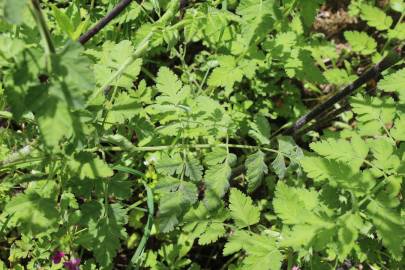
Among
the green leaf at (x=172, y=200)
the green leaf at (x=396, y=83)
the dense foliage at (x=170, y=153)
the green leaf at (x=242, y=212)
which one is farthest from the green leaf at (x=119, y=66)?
the green leaf at (x=396, y=83)

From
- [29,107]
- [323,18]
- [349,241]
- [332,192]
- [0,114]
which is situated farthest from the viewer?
[323,18]

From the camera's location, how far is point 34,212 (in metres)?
1.71

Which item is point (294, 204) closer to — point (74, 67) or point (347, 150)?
point (347, 150)

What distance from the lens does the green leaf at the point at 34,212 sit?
1690 mm

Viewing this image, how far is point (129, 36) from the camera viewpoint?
2904 millimetres

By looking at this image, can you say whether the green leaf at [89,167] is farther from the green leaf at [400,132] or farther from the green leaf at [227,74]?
the green leaf at [400,132]

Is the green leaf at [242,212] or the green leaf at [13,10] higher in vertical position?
the green leaf at [13,10]

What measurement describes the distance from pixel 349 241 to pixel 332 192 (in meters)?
0.32

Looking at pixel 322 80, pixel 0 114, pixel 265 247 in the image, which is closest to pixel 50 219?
pixel 0 114

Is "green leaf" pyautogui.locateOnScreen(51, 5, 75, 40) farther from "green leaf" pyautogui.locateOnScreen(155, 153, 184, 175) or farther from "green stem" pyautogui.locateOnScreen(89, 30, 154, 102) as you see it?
"green leaf" pyautogui.locateOnScreen(155, 153, 184, 175)

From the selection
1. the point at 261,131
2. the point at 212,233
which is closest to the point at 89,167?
the point at 212,233

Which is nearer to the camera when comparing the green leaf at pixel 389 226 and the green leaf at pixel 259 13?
the green leaf at pixel 389 226

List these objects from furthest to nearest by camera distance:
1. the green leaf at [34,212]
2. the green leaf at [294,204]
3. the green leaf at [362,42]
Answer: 1. the green leaf at [362,42]
2. the green leaf at [294,204]
3. the green leaf at [34,212]

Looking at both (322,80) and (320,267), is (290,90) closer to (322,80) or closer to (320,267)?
(322,80)
